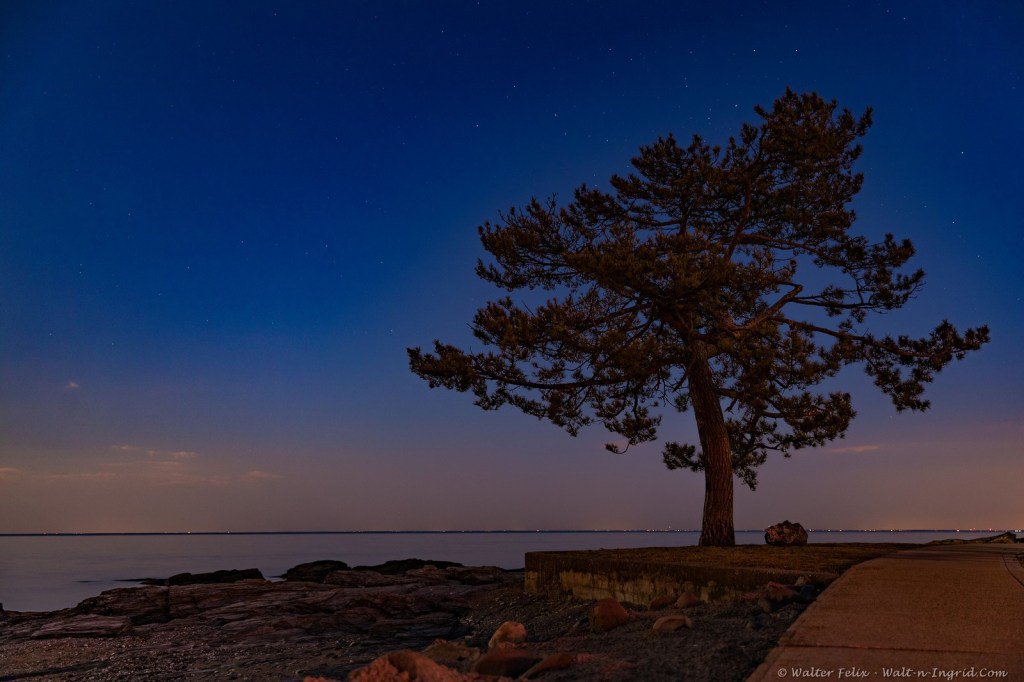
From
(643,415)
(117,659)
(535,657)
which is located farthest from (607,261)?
(117,659)

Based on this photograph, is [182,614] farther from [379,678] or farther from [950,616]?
[950,616]

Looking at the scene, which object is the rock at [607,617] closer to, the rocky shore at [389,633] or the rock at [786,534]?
the rocky shore at [389,633]

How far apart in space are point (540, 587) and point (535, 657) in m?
7.08

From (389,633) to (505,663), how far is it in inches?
303

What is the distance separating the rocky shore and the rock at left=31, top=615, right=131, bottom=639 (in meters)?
0.06

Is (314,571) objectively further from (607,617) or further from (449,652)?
(607,617)

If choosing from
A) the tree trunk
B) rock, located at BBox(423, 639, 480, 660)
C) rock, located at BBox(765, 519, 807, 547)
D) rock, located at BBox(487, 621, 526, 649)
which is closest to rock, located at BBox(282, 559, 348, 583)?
the tree trunk

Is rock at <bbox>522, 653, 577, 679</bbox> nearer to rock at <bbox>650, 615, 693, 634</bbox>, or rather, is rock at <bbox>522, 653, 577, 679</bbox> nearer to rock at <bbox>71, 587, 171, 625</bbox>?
rock at <bbox>650, 615, 693, 634</bbox>

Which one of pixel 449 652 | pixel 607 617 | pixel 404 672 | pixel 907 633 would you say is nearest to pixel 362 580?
pixel 449 652

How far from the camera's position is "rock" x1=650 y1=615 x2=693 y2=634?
7.24 m

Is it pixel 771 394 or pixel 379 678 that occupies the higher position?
pixel 771 394

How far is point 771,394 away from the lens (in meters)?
17.8

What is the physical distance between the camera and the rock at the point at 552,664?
603cm

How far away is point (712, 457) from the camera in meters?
17.2
